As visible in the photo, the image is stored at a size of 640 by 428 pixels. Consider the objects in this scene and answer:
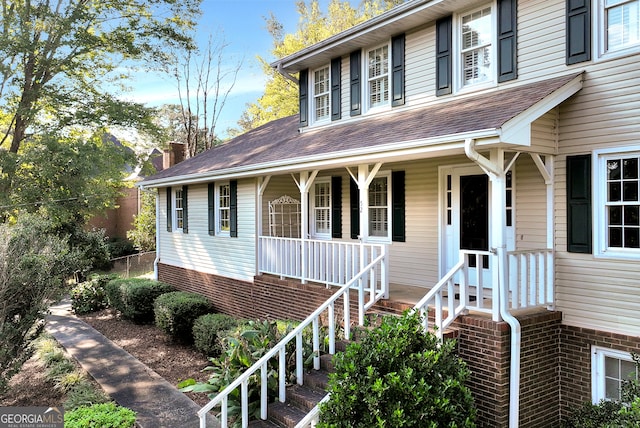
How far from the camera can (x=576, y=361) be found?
250 inches

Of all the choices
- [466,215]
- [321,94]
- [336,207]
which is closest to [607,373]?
[466,215]

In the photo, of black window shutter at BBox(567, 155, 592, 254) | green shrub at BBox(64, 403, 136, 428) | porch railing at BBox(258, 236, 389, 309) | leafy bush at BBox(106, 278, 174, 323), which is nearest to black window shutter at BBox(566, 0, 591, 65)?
black window shutter at BBox(567, 155, 592, 254)

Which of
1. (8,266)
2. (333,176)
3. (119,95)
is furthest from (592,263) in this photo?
(119,95)

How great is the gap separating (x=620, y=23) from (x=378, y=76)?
4638 mm

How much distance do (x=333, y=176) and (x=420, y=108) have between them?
2857 mm

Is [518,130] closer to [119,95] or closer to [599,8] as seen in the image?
[599,8]

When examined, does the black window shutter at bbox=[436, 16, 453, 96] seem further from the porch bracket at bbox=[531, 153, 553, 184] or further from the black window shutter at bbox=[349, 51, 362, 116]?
the porch bracket at bbox=[531, 153, 553, 184]

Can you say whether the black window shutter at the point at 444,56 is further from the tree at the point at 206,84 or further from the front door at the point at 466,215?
the tree at the point at 206,84

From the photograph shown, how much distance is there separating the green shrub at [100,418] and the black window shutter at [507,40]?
755 centimetres

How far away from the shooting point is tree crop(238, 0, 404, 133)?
25594 millimetres

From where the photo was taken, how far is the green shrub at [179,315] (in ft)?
35.7

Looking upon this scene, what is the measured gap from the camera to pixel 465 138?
19.4 ft

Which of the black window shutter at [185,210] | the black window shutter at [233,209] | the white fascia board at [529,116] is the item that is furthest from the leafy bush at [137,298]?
the white fascia board at [529,116]

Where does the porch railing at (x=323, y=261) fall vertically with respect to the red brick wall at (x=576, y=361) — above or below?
above
